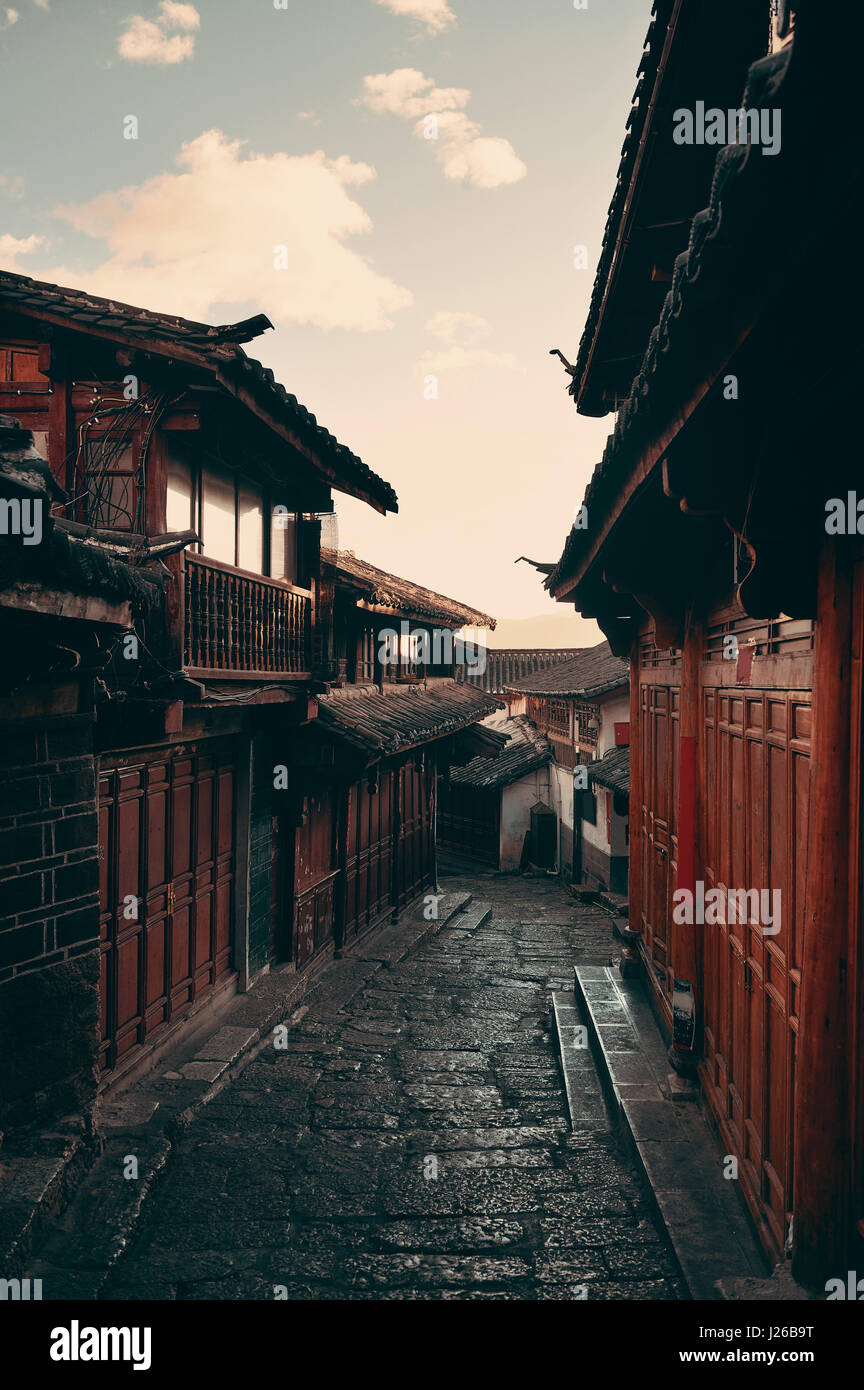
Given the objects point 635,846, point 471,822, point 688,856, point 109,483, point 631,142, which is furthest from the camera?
point 471,822

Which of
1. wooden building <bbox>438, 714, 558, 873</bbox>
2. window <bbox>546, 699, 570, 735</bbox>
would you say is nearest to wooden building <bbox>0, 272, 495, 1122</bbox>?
wooden building <bbox>438, 714, 558, 873</bbox>

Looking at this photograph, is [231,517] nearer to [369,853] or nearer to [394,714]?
[394,714]

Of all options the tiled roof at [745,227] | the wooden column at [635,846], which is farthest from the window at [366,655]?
the tiled roof at [745,227]

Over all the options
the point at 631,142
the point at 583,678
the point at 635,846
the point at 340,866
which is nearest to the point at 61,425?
the point at 631,142

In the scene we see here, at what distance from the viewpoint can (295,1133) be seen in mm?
6875

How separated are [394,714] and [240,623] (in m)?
5.89

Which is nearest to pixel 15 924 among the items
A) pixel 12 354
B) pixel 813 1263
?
pixel 813 1263

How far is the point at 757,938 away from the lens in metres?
4.80

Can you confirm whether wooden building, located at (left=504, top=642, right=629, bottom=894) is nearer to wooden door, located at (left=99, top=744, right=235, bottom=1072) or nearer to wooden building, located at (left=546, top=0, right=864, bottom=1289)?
wooden door, located at (left=99, top=744, right=235, bottom=1072)

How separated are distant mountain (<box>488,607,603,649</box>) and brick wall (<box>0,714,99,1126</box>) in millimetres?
153672

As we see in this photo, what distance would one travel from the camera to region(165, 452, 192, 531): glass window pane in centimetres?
743

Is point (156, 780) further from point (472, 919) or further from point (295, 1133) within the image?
point (472, 919)

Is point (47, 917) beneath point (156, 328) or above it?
beneath

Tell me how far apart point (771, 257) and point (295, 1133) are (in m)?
7.06
